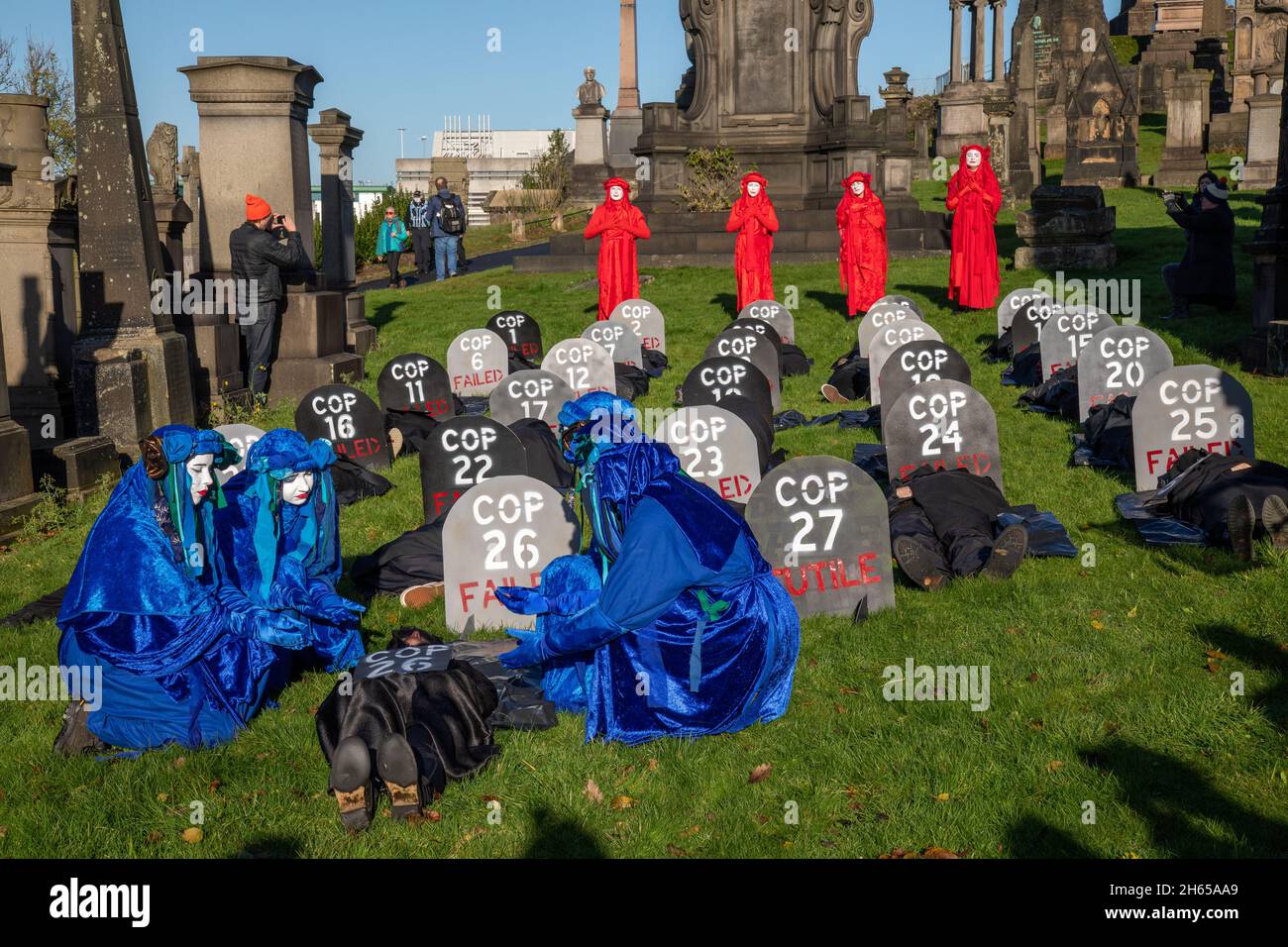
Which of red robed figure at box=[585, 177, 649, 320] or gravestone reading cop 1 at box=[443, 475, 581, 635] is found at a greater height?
red robed figure at box=[585, 177, 649, 320]

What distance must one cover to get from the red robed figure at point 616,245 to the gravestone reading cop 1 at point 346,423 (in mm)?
6817

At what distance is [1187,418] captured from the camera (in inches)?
378

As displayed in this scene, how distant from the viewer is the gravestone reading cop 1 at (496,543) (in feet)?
24.8

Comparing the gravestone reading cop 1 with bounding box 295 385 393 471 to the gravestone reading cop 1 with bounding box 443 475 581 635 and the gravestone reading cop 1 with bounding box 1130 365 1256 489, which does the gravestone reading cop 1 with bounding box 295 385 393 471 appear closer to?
the gravestone reading cop 1 with bounding box 443 475 581 635

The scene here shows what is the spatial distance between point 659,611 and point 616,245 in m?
13.3

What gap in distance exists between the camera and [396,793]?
534cm

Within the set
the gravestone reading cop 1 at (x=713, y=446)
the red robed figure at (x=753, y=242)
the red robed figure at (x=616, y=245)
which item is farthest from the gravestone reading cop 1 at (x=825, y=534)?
the red robed figure at (x=616, y=245)

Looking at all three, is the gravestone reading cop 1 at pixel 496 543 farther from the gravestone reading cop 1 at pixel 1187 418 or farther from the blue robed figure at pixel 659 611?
the gravestone reading cop 1 at pixel 1187 418

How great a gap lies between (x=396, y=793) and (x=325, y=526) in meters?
1.98

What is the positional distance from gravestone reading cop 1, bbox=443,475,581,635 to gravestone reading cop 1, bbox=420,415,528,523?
2.00 m

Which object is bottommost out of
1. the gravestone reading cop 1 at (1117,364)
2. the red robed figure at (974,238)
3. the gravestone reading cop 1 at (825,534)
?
the gravestone reading cop 1 at (825,534)

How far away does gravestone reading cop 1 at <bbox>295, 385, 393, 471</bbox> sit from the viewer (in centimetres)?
1184

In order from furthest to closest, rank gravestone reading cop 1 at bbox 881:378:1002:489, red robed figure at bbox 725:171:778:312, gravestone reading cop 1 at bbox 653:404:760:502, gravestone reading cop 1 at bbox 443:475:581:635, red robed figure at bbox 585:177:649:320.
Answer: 1. red robed figure at bbox 585:177:649:320
2. red robed figure at bbox 725:171:778:312
3. gravestone reading cop 1 at bbox 881:378:1002:489
4. gravestone reading cop 1 at bbox 653:404:760:502
5. gravestone reading cop 1 at bbox 443:475:581:635

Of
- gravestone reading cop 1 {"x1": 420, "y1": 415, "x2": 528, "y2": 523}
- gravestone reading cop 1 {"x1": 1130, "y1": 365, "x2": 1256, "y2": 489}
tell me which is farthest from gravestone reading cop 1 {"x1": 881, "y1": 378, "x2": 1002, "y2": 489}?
gravestone reading cop 1 {"x1": 420, "y1": 415, "x2": 528, "y2": 523}
